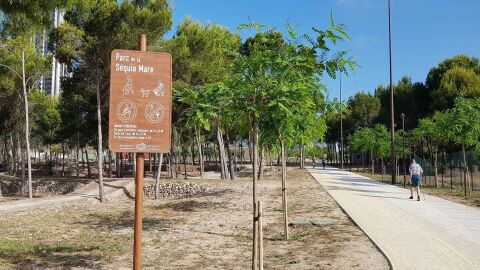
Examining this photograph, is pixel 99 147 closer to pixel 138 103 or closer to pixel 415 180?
pixel 415 180

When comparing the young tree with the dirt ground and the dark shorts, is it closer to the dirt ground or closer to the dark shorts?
the dark shorts

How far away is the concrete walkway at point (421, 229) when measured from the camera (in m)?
7.76

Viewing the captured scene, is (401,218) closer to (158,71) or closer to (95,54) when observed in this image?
(158,71)

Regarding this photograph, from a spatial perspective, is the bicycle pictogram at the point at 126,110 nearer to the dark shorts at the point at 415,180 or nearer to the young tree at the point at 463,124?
the dark shorts at the point at 415,180

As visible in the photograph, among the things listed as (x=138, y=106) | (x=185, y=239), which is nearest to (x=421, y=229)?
(x=185, y=239)

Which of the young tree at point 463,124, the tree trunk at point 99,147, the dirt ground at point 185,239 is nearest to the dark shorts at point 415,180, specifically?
the dirt ground at point 185,239

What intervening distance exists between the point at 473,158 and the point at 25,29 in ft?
82.2

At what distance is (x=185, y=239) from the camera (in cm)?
1087

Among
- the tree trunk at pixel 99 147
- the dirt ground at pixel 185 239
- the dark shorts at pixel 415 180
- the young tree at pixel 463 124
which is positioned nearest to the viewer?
the dirt ground at pixel 185 239

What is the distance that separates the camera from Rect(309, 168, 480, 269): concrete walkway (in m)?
7.76

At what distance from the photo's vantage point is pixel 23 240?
10.8 metres

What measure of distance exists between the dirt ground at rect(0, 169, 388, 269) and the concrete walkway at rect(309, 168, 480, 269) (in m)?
0.42

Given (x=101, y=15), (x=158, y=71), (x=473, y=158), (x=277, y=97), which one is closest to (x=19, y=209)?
(x=101, y=15)

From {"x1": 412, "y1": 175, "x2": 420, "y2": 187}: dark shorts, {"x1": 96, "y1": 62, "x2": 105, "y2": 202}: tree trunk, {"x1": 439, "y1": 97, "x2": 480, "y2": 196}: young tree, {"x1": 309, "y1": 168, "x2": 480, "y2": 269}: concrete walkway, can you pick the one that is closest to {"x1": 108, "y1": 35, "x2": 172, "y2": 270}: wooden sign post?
{"x1": 309, "y1": 168, "x2": 480, "y2": 269}: concrete walkway
